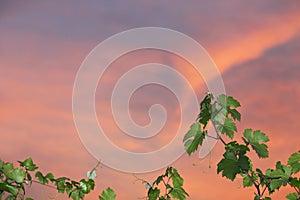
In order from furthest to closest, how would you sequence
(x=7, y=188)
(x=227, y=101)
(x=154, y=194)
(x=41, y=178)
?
(x=41, y=178)
(x=154, y=194)
(x=227, y=101)
(x=7, y=188)

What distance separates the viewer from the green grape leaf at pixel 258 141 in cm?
275

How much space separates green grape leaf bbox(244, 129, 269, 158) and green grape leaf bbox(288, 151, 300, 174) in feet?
0.47

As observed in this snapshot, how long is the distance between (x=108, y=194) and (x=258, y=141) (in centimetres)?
95

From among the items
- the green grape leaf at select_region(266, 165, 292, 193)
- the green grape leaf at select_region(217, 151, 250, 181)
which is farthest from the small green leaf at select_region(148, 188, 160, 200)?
the green grape leaf at select_region(266, 165, 292, 193)

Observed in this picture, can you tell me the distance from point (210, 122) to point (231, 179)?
348 millimetres

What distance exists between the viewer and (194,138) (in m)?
2.76

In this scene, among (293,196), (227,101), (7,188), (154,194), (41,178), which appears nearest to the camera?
(7,188)

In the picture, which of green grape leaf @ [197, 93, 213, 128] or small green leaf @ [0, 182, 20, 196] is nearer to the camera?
small green leaf @ [0, 182, 20, 196]

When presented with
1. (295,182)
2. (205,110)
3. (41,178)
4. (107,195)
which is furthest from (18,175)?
(295,182)

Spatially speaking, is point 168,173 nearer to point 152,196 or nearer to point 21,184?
point 152,196

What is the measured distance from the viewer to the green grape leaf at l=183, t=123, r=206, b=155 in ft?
9.00

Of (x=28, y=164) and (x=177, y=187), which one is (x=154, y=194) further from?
(x=28, y=164)

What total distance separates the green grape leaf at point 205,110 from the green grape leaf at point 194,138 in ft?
0.13

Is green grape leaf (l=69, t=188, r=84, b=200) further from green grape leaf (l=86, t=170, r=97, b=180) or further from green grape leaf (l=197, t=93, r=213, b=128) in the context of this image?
green grape leaf (l=197, t=93, r=213, b=128)
